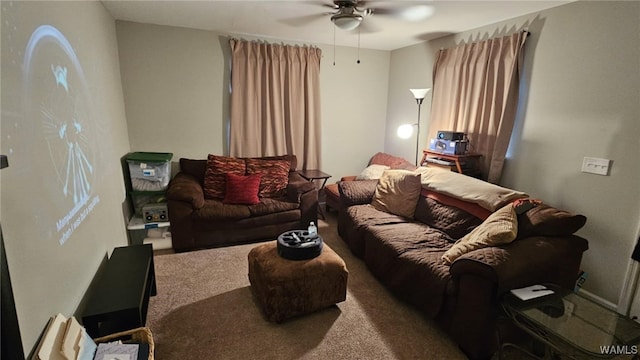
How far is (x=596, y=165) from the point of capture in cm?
232

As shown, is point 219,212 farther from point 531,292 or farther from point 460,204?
point 531,292

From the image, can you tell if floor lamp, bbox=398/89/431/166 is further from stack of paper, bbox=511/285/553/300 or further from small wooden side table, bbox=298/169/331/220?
stack of paper, bbox=511/285/553/300

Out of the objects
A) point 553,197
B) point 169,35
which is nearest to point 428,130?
point 553,197

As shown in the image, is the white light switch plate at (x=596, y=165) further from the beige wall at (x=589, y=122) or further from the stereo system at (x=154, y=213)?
the stereo system at (x=154, y=213)

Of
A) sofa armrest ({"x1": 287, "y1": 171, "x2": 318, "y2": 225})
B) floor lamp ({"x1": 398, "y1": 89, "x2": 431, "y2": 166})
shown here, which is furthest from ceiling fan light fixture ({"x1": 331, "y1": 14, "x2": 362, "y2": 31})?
sofa armrest ({"x1": 287, "y1": 171, "x2": 318, "y2": 225})

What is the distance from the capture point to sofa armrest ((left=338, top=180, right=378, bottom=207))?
133 inches

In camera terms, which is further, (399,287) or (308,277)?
(399,287)

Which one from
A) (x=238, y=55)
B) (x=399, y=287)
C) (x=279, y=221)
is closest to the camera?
(x=399, y=287)

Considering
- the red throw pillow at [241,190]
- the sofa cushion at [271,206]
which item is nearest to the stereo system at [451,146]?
the sofa cushion at [271,206]

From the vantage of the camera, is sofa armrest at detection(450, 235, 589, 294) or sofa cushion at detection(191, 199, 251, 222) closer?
sofa armrest at detection(450, 235, 589, 294)

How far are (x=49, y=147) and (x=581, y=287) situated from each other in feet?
12.2

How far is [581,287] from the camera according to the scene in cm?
251

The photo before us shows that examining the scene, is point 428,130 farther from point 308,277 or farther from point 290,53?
point 308,277

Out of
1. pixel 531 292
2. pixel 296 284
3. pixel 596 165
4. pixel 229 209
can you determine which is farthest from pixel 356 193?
pixel 596 165
